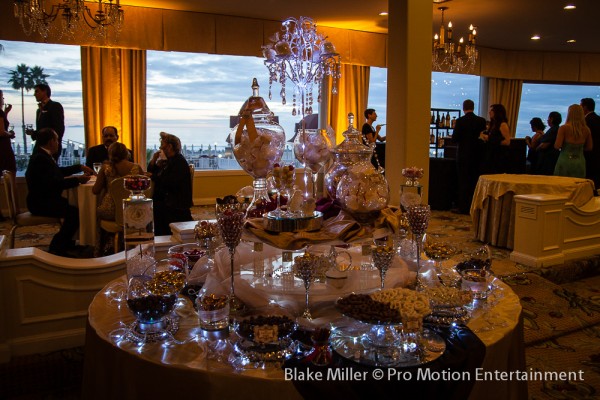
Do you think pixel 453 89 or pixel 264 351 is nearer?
pixel 264 351

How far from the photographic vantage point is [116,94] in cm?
760

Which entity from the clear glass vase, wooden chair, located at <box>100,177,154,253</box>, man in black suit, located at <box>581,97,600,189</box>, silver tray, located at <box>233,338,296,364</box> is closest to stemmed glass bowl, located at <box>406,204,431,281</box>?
silver tray, located at <box>233,338,296,364</box>

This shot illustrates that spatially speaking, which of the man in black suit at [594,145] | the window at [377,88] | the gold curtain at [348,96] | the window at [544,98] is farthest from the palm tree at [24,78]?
the window at [544,98]

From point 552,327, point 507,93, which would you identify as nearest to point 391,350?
point 552,327

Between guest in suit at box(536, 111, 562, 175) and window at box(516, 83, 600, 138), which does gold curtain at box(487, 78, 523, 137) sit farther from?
guest in suit at box(536, 111, 562, 175)

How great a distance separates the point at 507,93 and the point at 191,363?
11525 millimetres

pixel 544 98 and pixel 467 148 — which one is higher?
pixel 544 98

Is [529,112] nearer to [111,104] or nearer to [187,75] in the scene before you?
[187,75]

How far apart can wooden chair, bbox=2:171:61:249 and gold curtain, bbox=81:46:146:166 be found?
291 centimetres

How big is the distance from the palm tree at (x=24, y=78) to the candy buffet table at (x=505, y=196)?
6.48 m

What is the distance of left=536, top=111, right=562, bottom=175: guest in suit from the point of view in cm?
739

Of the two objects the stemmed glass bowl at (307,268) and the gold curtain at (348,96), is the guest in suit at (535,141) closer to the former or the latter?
the gold curtain at (348,96)

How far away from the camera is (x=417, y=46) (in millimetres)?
4250

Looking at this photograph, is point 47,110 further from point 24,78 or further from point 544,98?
point 544,98
